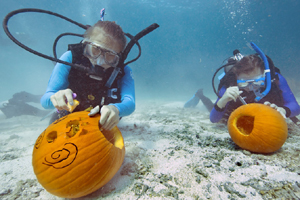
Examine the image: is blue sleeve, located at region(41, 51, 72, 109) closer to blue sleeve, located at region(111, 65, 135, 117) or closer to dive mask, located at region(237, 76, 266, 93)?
blue sleeve, located at region(111, 65, 135, 117)

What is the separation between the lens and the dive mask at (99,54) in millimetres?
2521

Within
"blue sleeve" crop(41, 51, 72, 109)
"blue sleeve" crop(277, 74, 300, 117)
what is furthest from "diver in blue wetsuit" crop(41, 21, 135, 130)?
"blue sleeve" crop(277, 74, 300, 117)

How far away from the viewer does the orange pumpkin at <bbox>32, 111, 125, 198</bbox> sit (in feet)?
3.65

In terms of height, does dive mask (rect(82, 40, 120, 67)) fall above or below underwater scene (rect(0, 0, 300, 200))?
above

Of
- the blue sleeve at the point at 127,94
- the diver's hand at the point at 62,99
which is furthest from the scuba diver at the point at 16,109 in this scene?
the diver's hand at the point at 62,99

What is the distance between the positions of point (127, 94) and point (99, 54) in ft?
3.38

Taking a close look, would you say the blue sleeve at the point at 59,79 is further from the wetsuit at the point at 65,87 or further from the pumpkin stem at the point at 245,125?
the pumpkin stem at the point at 245,125

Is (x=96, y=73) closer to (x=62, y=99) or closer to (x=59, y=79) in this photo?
(x=59, y=79)

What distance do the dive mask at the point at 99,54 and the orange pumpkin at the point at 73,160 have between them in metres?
1.70

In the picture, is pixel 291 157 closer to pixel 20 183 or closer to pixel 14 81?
pixel 20 183

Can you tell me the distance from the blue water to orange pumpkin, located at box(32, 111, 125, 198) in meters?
21.2

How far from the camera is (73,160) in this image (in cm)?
114

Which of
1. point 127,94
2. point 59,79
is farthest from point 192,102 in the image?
point 59,79

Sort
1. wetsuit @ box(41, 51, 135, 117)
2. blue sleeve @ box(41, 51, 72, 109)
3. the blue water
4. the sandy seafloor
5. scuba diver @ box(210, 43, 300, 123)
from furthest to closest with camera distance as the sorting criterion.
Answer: the blue water → scuba diver @ box(210, 43, 300, 123) → blue sleeve @ box(41, 51, 72, 109) → wetsuit @ box(41, 51, 135, 117) → the sandy seafloor
